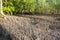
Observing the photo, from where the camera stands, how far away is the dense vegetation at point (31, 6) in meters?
10.6

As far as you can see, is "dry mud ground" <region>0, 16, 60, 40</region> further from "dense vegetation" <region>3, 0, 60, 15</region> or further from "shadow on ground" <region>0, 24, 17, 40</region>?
"dense vegetation" <region>3, 0, 60, 15</region>

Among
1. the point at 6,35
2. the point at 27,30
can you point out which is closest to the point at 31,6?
the point at 27,30

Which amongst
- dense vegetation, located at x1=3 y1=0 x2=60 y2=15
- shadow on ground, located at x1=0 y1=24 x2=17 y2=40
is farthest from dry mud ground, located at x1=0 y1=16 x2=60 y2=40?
dense vegetation, located at x1=3 y1=0 x2=60 y2=15

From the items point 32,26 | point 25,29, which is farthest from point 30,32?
point 32,26

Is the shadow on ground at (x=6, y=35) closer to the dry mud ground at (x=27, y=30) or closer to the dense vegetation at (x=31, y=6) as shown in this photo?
the dry mud ground at (x=27, y=30)

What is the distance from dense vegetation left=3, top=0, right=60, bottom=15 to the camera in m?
10.6

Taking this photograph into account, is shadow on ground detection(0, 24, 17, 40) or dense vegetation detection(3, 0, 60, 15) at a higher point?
dense vegetation detection(3, 0, 60, 15)

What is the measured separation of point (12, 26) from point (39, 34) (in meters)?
1.08

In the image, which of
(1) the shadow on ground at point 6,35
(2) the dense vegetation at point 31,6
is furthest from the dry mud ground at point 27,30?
(2) the dense vegetation at point 31,6

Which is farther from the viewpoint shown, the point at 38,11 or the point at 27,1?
the point at 38,11

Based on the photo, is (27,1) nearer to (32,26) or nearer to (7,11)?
(7,11)

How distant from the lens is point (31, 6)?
11375 millimetres

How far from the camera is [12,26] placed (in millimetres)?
7855

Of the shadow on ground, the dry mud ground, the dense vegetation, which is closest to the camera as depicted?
the shadow on ground
